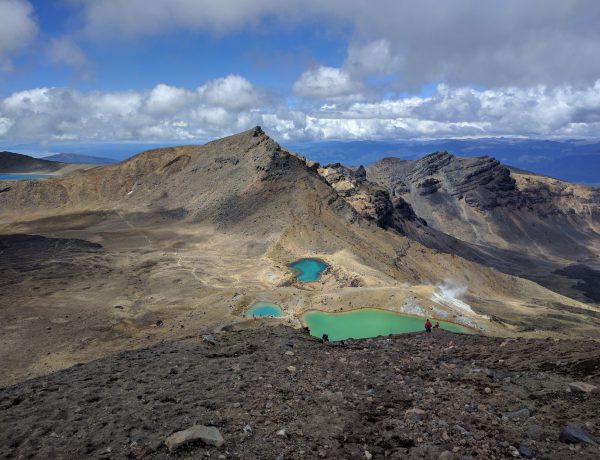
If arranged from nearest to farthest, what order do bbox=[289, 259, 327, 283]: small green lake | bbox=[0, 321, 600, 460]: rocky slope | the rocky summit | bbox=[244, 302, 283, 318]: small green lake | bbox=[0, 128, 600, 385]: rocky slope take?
bbox=[0, 321, 600, 460]: rocky slope
the rocky summit
bbox=[0, 128, 600, 385]: rocky slope
bbox=[244, 302, 283, 318]: small green lake
bbox=[289, 259, 327, 283]: small green lake

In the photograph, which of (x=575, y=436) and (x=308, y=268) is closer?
(x=575, y=436)

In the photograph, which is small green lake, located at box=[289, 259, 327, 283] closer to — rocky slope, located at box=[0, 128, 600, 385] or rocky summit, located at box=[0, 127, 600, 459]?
rocky summit, located at box=[0, 127, 600, 459]

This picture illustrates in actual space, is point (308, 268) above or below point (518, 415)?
below

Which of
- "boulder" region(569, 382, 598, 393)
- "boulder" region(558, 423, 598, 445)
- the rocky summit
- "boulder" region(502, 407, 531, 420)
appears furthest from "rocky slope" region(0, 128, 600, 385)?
"boulder" region(558, 423, 598, 445)

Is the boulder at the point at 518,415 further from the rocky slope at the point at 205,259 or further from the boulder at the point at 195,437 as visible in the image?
the rocky slope at the point at 205,259

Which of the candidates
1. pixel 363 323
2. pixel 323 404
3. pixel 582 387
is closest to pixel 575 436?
pixel 582 387

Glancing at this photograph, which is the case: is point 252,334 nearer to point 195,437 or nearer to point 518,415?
point 195,437

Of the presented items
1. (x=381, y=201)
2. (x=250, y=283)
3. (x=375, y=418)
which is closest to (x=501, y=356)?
(x=375, y=418)
